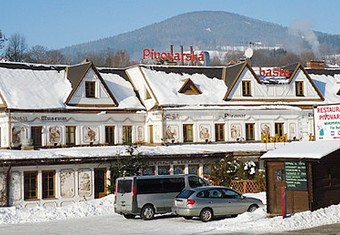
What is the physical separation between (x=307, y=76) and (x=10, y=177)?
3080 cm

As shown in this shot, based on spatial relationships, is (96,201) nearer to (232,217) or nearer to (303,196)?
(232,217)

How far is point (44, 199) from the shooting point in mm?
36250

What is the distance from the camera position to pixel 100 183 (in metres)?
38.5

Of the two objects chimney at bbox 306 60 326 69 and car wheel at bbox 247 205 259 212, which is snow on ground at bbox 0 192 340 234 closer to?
car wheel at bbox 247 205 259 212

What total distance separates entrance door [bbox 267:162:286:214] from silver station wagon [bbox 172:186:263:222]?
4.59 feet

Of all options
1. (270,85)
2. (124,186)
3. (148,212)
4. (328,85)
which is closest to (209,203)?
(148,212)

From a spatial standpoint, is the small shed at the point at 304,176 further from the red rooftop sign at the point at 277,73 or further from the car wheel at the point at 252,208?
the red rooftop sign at the point at 277,73

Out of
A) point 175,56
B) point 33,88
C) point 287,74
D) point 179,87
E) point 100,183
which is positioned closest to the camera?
point 100,183

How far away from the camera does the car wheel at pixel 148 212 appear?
2869cm

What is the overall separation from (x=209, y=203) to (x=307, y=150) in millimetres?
4974

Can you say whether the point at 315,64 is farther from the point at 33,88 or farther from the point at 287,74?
the point at 33,88

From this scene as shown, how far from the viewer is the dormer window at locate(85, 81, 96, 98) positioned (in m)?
47.4

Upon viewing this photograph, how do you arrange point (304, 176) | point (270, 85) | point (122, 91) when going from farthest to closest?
point (270, 85), point (122, 91), point (304, 176)

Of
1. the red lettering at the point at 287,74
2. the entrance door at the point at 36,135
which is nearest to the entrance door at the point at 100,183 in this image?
→ the entrance door at the point at 36,135
